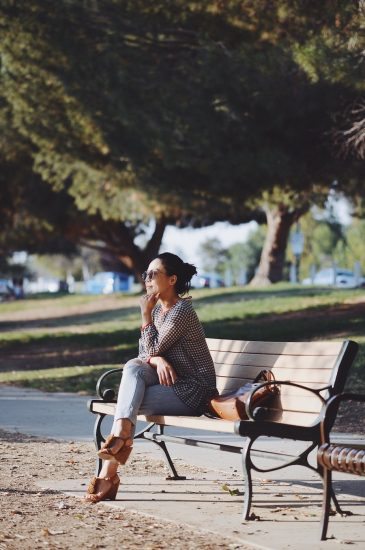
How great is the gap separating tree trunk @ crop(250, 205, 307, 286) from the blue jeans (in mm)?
30679

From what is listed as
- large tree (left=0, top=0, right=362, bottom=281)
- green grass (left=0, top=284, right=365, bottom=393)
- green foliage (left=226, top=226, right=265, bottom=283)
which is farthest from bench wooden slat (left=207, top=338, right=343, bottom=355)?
green foliage (left=226, top=226, right=265, bottom=283)

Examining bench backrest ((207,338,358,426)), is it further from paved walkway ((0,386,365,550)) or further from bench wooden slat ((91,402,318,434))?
paved walkway ((0,386,365,550))

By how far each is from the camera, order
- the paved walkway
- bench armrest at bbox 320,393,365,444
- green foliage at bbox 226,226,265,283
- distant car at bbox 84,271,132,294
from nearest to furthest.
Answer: the paved walkway → bench armrest at bbox 320,393,365,444 → distant car at bbox 84,271,132,294 → green foliage at bbox 226,226,265,283

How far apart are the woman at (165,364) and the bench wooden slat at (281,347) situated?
0.37 metres

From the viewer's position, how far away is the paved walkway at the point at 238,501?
19.6ft

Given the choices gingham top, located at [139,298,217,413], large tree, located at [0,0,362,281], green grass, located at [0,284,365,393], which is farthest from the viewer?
green grass, located at [0,284,365,393]

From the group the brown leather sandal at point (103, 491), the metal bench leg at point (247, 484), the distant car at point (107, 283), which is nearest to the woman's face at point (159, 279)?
the brown leather sandal at point (103, 491)

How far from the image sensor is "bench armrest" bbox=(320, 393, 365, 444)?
611cm

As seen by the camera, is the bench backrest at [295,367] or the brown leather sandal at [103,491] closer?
the bench backrest at [295,367]

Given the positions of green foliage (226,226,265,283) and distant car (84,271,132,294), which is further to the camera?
green foliage (226,226,265,283)

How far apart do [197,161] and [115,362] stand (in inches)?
173

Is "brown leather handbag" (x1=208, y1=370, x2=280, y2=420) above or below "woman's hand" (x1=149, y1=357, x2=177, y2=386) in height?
below

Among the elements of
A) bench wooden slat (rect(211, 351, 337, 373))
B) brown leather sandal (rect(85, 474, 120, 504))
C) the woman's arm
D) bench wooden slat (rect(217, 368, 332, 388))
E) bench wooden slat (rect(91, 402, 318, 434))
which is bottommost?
brown leather sandal (rect(85, 474, 120, 504))

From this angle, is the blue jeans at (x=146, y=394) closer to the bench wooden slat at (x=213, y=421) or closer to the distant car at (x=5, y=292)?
the bench wooden slat at (x=213, y=421)
